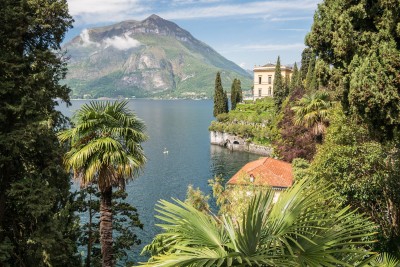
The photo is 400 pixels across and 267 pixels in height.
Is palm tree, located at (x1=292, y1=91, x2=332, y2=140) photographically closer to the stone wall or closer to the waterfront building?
the waterfront building

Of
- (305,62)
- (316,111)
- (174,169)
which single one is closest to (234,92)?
(305,62)

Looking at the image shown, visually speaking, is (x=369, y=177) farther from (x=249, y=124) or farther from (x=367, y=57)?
(x=249, y=124)

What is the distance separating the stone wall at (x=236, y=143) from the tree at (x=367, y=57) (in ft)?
211

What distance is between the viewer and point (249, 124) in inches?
3452

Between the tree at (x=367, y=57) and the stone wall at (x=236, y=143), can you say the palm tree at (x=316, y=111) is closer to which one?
the tree at (x=367, y=57)

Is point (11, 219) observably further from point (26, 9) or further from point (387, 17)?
point (387, 17)

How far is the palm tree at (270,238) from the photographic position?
4453 millimetres

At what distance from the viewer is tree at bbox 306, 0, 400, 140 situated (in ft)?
35.2

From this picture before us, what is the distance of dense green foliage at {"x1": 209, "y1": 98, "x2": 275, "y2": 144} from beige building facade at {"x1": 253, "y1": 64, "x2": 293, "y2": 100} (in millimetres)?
27250

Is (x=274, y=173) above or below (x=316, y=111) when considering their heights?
below

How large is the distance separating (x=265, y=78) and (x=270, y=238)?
124196mm

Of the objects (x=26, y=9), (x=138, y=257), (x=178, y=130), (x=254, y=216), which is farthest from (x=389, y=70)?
(x=178, y=130)

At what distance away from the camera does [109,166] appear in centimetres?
1156

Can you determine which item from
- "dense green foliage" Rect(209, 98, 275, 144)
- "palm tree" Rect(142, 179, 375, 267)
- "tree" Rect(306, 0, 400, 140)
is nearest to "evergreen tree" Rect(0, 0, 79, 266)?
"palm tree" Rect(142, 179, 375, 267)
